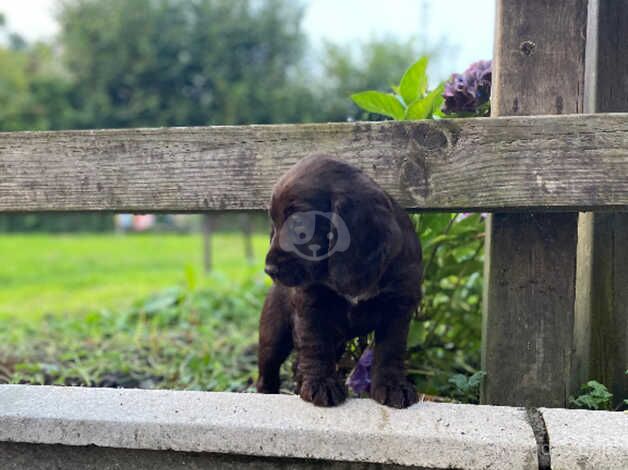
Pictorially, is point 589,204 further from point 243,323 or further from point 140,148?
point 243,323

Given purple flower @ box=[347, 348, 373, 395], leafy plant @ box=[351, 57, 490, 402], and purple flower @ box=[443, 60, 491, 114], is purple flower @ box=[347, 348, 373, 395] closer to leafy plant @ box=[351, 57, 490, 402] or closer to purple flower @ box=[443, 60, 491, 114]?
leafy plant @ box=[351, 57, 490, 402]

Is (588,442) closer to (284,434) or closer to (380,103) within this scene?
(284,434)

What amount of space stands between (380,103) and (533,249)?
602 millimetres

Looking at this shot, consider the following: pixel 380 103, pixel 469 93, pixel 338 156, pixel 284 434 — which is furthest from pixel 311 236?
pixel 469 93

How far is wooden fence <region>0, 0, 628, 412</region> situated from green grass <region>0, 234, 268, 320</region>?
3.38 meters

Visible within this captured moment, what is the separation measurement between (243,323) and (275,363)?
8.97 ft

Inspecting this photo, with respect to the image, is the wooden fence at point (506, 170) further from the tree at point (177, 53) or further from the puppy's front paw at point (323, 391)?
the tree at point (177, 53)

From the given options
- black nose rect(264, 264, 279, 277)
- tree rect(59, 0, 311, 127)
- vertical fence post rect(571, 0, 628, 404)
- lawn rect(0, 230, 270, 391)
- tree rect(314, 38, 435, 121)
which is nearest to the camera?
black nose rect(264, 264, 279, 277)

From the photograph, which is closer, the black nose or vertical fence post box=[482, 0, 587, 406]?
the black nose

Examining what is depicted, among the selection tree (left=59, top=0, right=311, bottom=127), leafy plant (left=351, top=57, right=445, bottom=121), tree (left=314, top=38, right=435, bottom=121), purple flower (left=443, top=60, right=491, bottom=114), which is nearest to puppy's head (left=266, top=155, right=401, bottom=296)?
leafy plant (left=351, top=57, right=445, bottom=121)

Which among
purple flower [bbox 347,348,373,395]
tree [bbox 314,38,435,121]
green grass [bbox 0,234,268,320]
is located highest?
tree [bbox 314,38,435,121]

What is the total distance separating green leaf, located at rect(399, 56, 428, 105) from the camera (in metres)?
1.94

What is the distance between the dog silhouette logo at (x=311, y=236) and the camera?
1.46 metres

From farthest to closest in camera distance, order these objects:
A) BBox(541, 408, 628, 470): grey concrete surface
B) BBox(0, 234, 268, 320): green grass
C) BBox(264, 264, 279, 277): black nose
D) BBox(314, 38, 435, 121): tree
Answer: BBox(314, 38, 435, 121): tree → BBox(0, 234, 268, 320): green grass → BBox(264, 264, 279, 277): black nose → BBox(541, 408, 628, 470): grey concrete surface
